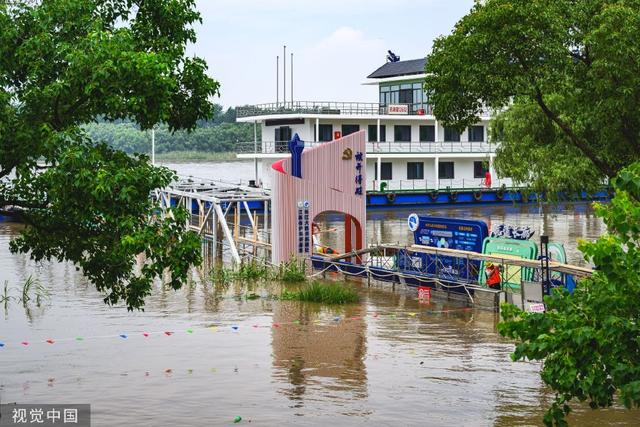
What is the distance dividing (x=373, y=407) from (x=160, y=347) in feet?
21.6

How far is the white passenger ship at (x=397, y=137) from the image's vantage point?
205 ft

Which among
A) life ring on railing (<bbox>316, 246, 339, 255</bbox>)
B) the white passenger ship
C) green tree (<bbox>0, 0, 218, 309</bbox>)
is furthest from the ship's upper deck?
green tree (<bbox>0, 0, 218, 309</bbox>)

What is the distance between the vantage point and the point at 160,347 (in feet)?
72.4

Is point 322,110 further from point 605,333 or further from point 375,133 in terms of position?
point 605,333

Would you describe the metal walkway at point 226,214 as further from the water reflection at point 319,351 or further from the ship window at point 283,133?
the ship window at point 283,133

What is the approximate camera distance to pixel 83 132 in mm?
14445

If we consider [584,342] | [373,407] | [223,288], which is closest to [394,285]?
[223,288]

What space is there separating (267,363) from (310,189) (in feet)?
40.4

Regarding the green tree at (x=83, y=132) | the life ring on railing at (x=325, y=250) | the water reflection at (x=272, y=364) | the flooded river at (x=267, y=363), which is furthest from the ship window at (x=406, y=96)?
the green tree at (x=83, y=132)

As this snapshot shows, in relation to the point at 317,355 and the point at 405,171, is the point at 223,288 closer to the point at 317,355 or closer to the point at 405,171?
the point at 317,355

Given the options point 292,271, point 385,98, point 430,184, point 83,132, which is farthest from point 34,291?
point 385,98

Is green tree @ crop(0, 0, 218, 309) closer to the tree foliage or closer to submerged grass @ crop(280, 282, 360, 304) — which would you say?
the tree foliage

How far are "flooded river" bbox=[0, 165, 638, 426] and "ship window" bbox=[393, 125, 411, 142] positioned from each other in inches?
1419

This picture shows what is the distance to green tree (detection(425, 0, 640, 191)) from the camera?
24.3m
